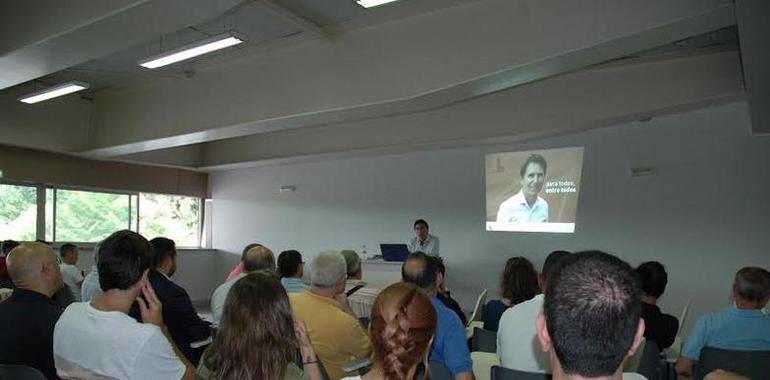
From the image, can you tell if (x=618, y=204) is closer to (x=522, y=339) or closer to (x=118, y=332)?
(x=522, y=339)

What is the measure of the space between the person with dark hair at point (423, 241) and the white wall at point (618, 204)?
0.37 metres

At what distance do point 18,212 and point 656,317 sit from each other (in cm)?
918

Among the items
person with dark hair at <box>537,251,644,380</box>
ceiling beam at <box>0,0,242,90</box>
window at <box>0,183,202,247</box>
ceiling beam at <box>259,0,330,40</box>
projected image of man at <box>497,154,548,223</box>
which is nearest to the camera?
person with dark hair at <box>537,251,644,380</box>

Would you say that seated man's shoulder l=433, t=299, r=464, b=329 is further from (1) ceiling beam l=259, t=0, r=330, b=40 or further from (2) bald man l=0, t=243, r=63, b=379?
(1) ceiling beam l=259, t=0, r=330, b=40

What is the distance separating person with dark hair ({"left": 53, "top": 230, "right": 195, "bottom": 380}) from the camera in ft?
6.04

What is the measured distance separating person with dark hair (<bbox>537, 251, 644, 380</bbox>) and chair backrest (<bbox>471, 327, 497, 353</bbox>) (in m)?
2.45

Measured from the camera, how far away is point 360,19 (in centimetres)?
558

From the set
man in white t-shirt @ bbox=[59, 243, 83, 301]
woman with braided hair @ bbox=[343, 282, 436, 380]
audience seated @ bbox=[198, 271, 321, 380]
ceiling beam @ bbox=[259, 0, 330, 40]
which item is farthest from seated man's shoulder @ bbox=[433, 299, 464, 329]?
man in white t-shirt @ bbox=[59, 243, 83, 301]

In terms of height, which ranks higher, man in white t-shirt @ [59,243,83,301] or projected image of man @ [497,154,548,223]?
projected image of man @ [497,154,548,223]

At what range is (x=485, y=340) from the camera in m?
3.45

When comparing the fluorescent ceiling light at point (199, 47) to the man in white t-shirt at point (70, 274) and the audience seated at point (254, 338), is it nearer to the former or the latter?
the man in white t-shirt at point (70, 274)

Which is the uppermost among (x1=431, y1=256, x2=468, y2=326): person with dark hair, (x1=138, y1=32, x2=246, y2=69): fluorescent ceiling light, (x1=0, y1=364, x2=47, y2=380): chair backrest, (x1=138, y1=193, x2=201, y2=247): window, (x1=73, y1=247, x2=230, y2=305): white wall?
(x1=138, y1=32, x2=246, y2=69): fluorescent ceiling light

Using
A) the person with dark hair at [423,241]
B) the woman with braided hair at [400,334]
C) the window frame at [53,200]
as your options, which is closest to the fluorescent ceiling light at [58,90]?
the window frame at [53,200]

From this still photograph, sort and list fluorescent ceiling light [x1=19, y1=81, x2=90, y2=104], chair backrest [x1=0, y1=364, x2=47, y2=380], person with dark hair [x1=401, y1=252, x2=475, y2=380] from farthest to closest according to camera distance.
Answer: fluorescent ceiling light [x1=19, y1=81, x2=90, y2=104] → person with dark hair [x1=401, y1=252, x2=475, y2=380] → chair backrest [x1=0, y1=364, x2=47, y2=380]
